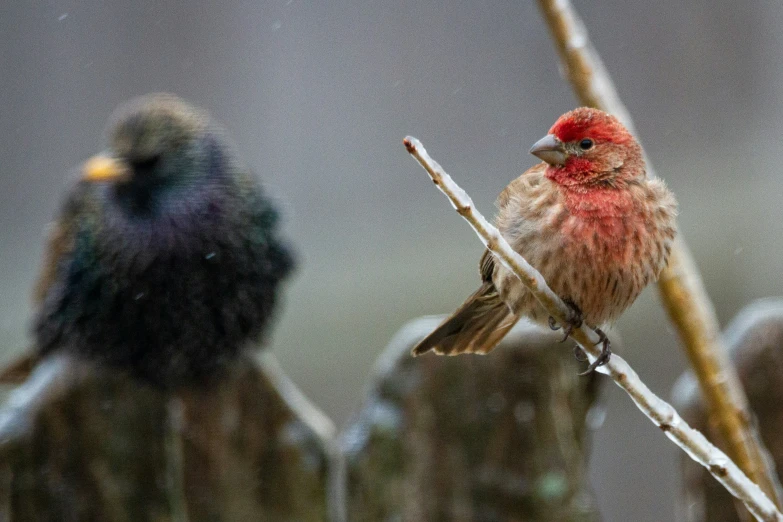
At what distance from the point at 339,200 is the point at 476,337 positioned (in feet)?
9.32

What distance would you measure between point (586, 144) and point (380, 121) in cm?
318

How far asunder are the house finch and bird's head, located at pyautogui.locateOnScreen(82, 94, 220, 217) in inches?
42.0

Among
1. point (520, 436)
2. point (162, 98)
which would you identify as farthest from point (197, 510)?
point (162, 98)

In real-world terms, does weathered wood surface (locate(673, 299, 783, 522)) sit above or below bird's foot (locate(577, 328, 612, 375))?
below

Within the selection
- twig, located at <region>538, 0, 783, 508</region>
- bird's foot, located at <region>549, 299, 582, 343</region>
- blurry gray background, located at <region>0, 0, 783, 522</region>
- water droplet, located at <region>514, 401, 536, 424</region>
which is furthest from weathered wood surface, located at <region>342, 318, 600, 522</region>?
blurry gray background, located at <region>0, 0, 783, 522</region>

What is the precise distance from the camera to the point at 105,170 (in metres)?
2.38

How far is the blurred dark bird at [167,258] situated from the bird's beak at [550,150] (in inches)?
52.5

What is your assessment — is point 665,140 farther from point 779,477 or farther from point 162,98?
point 162,98

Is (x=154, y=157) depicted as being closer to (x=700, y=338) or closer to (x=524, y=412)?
(x=524, y=412)

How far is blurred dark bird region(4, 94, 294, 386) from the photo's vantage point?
A: 7.86ft

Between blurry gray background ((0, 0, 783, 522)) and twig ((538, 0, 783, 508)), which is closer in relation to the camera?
twig ((538, 0, 783, 508))

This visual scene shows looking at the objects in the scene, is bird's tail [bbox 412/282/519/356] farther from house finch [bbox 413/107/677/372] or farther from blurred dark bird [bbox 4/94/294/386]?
blurred dark bird [bbox 4/94/294/386]

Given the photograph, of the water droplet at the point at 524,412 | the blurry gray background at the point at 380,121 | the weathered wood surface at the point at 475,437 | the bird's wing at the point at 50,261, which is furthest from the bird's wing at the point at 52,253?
the blurry gray background at the point at 380,121

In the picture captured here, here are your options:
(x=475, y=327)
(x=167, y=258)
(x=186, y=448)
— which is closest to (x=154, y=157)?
(x=167, y=258)
